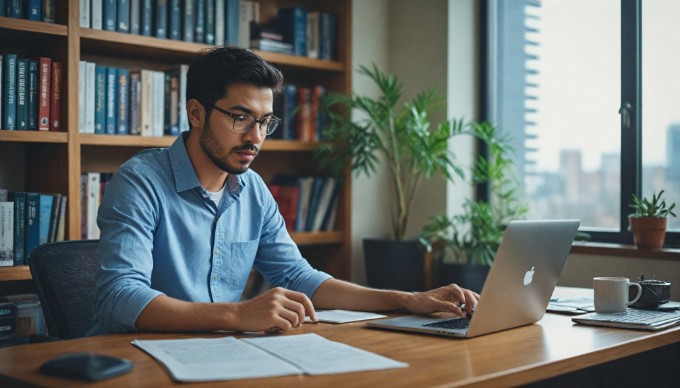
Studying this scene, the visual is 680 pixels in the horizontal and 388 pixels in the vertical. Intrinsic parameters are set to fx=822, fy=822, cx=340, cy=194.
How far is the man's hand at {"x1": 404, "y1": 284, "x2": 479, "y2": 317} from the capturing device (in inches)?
76.6

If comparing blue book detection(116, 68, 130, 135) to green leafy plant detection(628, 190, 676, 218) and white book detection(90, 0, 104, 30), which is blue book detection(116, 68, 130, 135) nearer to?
white book detection(90, 0, 104, 30)

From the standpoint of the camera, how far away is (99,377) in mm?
1249

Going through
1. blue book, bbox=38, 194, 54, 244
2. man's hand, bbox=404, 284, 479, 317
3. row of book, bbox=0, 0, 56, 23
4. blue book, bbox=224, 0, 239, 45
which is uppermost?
blue book, bbox=224, 0, 239, 45

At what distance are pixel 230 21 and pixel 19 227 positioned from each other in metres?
1.20

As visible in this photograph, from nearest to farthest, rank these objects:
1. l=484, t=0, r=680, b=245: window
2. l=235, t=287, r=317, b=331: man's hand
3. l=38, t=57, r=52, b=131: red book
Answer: l=235, t=287, r=317, b=331: man's hand, l=38, t=57, r=52, b=131: red book, l=484, t=0, r=680, b=245: window

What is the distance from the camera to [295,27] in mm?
3662

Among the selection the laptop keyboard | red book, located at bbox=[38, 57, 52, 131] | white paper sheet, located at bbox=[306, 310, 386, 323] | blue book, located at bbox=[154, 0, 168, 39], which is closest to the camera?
the laptop keyboard

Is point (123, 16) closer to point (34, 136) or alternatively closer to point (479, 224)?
point (34, 136)

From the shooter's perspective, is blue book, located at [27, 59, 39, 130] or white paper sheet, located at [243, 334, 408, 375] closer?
white paper sheet, located at [243, 334, 408, 375]

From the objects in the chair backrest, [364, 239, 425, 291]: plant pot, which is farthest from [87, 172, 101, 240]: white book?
[364, 239, 425, 291]: plant pot

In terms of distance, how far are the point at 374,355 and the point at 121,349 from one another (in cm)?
46

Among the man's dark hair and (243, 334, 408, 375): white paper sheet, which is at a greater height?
the man's dark hair

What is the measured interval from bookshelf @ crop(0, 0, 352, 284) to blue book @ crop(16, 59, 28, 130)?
5 cm

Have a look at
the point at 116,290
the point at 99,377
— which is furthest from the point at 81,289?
the point at 99,377
